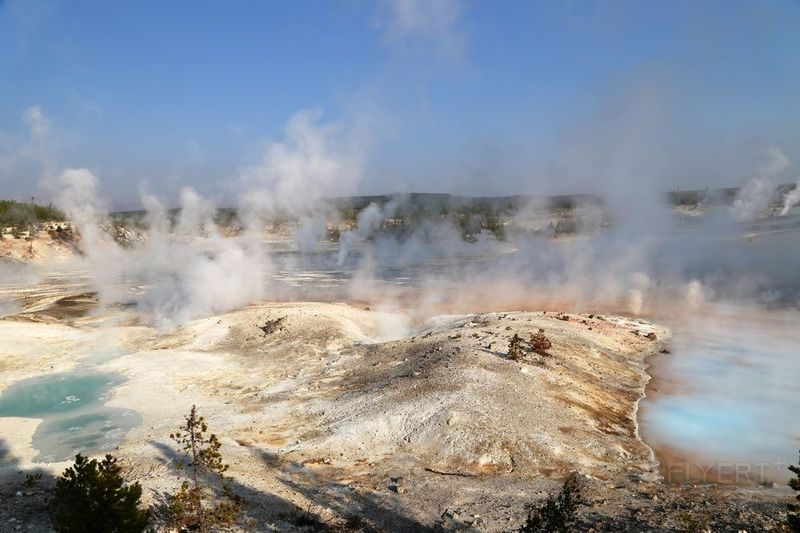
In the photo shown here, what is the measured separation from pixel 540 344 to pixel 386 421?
27.9ft

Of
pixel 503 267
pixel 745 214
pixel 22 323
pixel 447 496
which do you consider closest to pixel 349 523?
pixel 447 496

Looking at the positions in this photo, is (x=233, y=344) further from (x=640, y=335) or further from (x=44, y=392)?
(x=640, y=335)

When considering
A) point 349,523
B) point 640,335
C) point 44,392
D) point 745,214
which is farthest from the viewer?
point 745,214

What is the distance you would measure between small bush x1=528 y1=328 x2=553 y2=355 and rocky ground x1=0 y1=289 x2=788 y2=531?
40 cm

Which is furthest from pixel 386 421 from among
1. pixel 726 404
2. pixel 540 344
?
pixel 726 404

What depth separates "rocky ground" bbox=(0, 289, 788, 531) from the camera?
1000cm

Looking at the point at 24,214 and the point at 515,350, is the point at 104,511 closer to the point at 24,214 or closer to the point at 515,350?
the point at 515,350

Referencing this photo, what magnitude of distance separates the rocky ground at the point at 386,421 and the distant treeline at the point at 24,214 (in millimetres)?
44974

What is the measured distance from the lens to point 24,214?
217 feet

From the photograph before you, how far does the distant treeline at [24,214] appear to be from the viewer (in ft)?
205

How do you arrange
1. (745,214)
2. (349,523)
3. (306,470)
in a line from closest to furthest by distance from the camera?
(349,523) → (306,470) → (745,214)

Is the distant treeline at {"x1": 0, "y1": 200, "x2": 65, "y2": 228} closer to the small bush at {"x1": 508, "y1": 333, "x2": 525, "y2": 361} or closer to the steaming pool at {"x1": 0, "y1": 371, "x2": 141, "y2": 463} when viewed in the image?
the steaming pool at {"x1": 0, "y1": 371, "x2": 141, "y2": 463}

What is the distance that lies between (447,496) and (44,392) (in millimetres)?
14947

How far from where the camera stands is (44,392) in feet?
59.4
